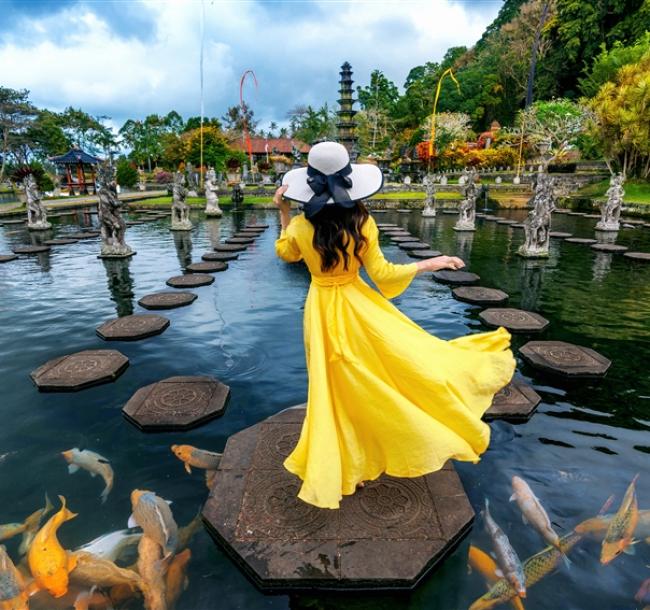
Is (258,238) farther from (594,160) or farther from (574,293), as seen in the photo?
(594,160)

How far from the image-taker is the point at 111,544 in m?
2.58

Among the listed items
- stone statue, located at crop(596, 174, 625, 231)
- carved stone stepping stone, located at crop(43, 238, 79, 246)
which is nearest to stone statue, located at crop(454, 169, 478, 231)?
stone statue, located at crop(596, 174, 625, 231)

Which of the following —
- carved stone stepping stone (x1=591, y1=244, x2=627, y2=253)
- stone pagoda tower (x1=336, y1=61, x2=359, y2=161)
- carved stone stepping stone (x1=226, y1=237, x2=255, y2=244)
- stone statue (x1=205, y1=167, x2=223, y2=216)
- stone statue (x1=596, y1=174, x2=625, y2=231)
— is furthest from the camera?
stone pagoda tower (x1=336, y1=61, x2=359, y2=161)

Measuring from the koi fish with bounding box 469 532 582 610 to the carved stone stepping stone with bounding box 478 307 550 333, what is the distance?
3952 mm

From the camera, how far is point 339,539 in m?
2.50

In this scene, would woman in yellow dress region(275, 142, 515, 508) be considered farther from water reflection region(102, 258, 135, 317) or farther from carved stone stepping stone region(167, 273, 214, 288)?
carved stone stepping stone region(167, 273, 214, 288)

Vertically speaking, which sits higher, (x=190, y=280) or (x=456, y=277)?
(x=456, y=277)

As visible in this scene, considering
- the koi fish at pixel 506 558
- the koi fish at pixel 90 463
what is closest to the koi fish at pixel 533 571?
the koi fish at pixel 506 558

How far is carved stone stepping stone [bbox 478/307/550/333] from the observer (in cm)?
617

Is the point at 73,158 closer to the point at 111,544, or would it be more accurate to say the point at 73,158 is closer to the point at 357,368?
the point at 111,544

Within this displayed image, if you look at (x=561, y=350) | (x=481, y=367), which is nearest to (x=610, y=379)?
(x=561, y=350)

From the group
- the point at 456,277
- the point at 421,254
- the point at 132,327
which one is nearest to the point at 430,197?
the point at 421,254

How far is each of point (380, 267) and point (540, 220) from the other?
10589mm

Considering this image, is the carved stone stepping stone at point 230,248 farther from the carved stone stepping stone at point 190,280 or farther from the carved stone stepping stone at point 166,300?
the carved stone stepping stone at point 166,300
